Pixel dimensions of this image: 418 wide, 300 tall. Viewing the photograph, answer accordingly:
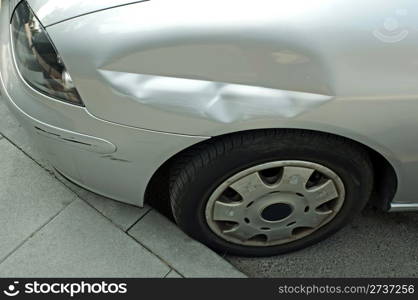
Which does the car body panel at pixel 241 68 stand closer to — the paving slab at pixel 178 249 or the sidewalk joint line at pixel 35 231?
the paving slab at pixel 178 249

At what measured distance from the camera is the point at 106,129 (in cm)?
146

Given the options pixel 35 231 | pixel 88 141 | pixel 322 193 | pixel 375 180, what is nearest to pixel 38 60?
pixel 88 141

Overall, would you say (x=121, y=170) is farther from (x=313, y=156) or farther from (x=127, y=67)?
(x=313, y=156)

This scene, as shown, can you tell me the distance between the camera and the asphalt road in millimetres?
1997

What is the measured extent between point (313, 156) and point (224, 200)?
39 cm

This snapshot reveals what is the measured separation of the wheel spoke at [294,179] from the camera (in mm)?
1560

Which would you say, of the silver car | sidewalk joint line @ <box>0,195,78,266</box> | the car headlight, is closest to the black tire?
the silver car

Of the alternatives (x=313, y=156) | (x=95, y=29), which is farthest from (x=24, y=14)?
(x=313, y=156)

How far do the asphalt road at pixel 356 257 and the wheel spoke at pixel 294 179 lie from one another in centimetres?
53

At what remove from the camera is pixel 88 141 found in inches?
59.8

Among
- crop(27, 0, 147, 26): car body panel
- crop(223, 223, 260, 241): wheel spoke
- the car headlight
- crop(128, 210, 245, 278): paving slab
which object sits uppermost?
crop(27, 0, 147, 26): car body panel

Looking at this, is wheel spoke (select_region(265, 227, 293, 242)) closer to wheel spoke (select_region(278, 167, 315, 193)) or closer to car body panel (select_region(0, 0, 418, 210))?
wheel spoke (select_region(278, 167, 315, 193))

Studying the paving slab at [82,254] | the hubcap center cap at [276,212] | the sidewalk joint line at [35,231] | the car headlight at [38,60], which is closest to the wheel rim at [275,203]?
the hubcap center cap at [276,212]

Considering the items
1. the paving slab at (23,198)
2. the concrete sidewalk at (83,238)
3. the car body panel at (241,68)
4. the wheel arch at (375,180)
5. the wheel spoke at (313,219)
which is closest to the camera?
the car body panel at (241,68)
